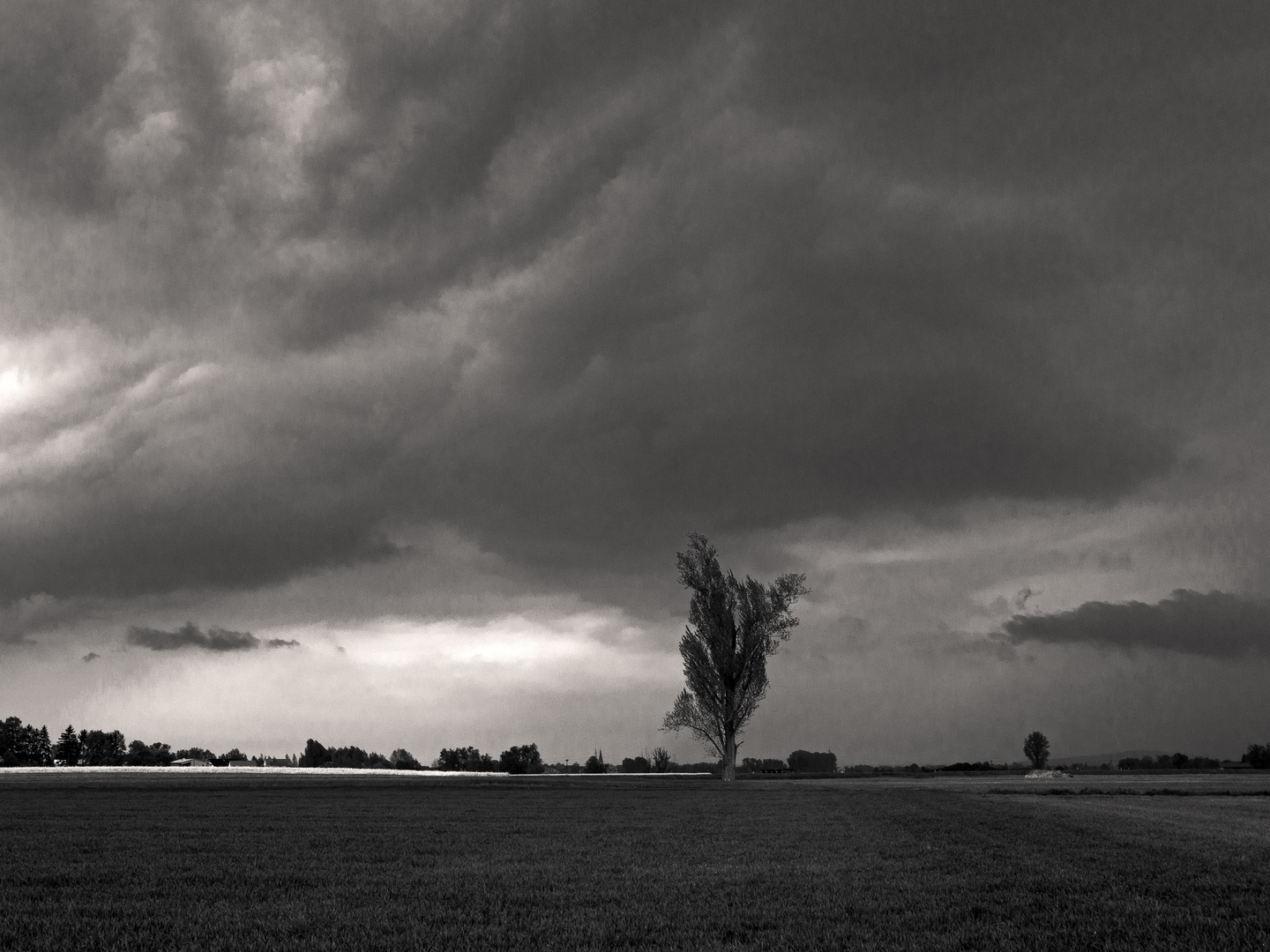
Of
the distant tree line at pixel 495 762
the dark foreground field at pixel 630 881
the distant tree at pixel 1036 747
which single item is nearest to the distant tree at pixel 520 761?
the distant tree line at pixel 495 762

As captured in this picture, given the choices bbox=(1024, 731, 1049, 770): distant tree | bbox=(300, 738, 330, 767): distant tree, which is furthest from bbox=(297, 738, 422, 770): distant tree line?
bbox=(1024, 731, 1049, 770): distant tree

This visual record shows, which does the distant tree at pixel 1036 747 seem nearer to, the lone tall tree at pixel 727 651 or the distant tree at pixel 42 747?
the lone tall tree at pixel 727 651

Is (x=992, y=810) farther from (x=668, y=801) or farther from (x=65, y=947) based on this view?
(x=65, y=947)

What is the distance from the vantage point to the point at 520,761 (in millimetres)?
164625

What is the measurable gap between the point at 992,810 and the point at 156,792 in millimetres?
40922

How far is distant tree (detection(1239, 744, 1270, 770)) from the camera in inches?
5716

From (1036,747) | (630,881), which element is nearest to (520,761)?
(1036,747)

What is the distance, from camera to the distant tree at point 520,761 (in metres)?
162

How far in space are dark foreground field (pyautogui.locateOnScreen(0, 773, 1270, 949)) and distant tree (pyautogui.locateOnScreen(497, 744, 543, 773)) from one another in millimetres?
135139

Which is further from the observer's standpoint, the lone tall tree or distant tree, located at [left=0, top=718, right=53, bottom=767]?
distant tree, located at [left=0, top=718, right=53, bottom=767]

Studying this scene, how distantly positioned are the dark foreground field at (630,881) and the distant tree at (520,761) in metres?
135

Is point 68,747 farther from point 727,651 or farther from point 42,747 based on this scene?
point 727,651

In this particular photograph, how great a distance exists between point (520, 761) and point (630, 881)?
511ft

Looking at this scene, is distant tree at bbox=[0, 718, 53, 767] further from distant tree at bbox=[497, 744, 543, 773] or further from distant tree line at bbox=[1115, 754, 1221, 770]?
distant tree line at bbox=[1115, 754, 1221, 770]
